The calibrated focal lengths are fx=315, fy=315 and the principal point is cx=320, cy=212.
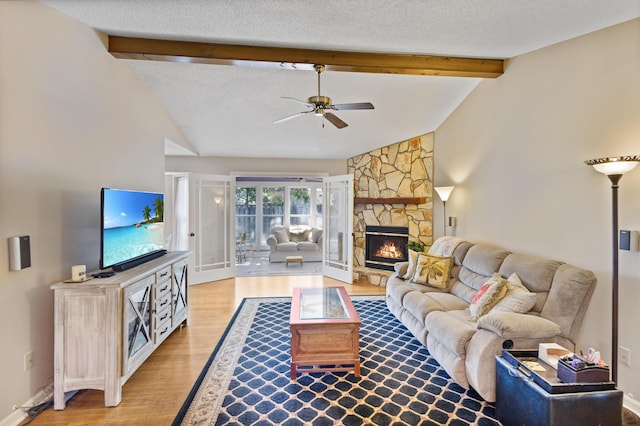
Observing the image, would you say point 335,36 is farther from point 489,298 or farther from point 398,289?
point 398,289

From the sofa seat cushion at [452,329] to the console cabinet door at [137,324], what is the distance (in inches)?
98.4

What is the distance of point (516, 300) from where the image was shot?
2.59 meters

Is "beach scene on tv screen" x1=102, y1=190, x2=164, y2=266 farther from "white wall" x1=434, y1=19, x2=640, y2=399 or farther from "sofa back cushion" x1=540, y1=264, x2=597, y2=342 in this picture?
"white wall" x1=434, y1=19, x2=640, y2=399

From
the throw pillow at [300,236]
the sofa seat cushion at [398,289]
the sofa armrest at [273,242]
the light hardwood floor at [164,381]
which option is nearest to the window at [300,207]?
the throw pillow at [300,236]

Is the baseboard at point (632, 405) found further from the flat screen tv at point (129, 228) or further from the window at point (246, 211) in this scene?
the window at point (246, 211)

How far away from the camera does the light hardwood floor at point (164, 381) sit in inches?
86.3

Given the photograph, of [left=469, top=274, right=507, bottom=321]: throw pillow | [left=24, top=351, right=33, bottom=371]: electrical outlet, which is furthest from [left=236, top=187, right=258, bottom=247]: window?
[left=469, top=274, right=507, bottom=321]: throw pillow

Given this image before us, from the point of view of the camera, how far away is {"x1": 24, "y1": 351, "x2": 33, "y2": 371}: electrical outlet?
2211mm

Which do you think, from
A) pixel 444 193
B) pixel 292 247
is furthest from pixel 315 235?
pixel 444 193

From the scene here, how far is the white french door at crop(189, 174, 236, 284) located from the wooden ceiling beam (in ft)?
10.0

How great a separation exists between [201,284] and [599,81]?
237 inches

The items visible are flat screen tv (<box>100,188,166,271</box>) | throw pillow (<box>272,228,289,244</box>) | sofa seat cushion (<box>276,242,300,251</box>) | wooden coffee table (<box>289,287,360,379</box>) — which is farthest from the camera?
throw pillow (<box>272,228,289,244</box>)

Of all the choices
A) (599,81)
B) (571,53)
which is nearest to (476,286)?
(599,81)

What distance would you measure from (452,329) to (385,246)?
11.3 feet
